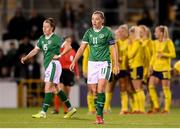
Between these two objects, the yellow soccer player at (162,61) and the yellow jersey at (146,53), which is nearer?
the yellow soccer player at (162,61)

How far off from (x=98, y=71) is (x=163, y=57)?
5.76 metres

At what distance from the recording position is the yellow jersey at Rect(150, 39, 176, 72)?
930 inches

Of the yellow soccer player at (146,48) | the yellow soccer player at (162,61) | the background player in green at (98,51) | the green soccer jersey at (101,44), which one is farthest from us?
the yellow soccer player at (146,48)

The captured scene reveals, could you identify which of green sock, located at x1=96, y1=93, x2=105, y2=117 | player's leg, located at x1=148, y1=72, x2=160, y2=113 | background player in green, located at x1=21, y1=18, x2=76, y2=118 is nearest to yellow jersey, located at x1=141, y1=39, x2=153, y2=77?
player's leg, located at x1=148, y1=72, x2=160, y2=113

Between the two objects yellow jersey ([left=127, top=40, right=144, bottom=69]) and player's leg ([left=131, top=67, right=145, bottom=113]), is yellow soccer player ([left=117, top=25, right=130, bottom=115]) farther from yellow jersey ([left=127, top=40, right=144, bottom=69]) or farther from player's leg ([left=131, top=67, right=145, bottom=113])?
player's leg ([left=131, top=67, right=145, bottom=113])

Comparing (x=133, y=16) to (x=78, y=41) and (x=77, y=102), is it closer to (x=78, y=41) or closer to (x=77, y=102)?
(x=78, y=41)

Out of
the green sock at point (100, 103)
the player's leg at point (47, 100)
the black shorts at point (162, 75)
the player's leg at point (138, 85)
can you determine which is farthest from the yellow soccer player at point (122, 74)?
the green sock at point (100, 103)

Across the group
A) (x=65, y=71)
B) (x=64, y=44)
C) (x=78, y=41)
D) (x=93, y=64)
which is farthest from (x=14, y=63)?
(x=93, y=64)

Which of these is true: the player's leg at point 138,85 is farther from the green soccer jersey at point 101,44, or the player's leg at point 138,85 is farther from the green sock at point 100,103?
the green sock at point 100,103

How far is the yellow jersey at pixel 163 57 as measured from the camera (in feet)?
77.5

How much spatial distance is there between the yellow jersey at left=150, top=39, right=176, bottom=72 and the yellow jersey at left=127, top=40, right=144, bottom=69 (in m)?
0.35

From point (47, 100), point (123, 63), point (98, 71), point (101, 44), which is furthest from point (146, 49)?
point (98, 71)

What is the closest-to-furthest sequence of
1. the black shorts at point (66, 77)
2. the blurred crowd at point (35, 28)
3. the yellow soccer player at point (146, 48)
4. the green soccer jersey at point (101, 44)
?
the green soccer jersey at point (101, 44) < the yellow soccer player at point (146, 48) < the black shorts at point (66, 77) < the blurred crowd at point (35, 28)

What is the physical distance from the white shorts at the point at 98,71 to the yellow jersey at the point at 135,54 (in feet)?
17.5
